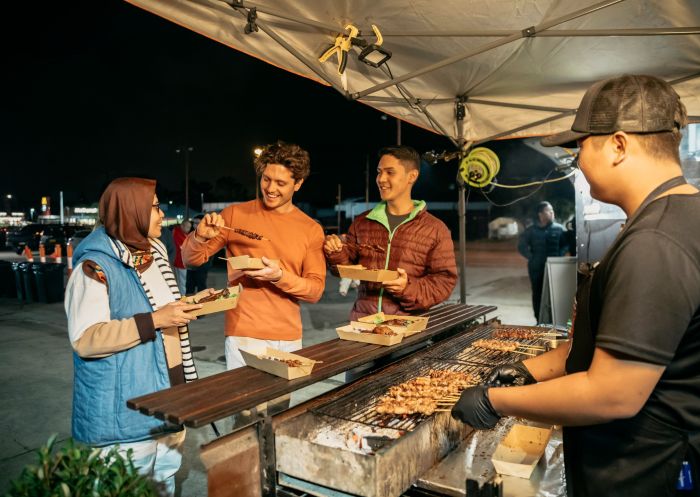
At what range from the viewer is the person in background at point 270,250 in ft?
10.9

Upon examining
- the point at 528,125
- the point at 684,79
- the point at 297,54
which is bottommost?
the point at 528,125

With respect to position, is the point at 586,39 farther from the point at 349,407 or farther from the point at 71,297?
the point at 71,297

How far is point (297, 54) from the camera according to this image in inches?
153

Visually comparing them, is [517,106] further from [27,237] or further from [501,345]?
[27,237]

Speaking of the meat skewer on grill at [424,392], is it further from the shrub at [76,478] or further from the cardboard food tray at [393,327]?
the shrub at [76,478]

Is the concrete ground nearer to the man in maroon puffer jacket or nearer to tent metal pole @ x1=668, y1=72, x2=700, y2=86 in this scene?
the man in maroon puffer jacket

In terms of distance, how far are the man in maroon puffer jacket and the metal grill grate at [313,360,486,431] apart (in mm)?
741

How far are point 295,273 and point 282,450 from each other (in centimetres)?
166

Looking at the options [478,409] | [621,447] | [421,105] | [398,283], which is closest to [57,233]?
[421,105]

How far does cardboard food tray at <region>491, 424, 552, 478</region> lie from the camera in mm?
2180

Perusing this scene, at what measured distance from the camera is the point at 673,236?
128 centimetres

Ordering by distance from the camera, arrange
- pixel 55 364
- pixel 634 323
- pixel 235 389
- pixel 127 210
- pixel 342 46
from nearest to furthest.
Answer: pixel 634 323, pixel 235 389, pixel 127 210, pixel 342 46, pixel 55 364

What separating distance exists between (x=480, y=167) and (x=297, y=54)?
3.49 m

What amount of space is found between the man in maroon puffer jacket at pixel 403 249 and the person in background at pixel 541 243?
19.7ft
